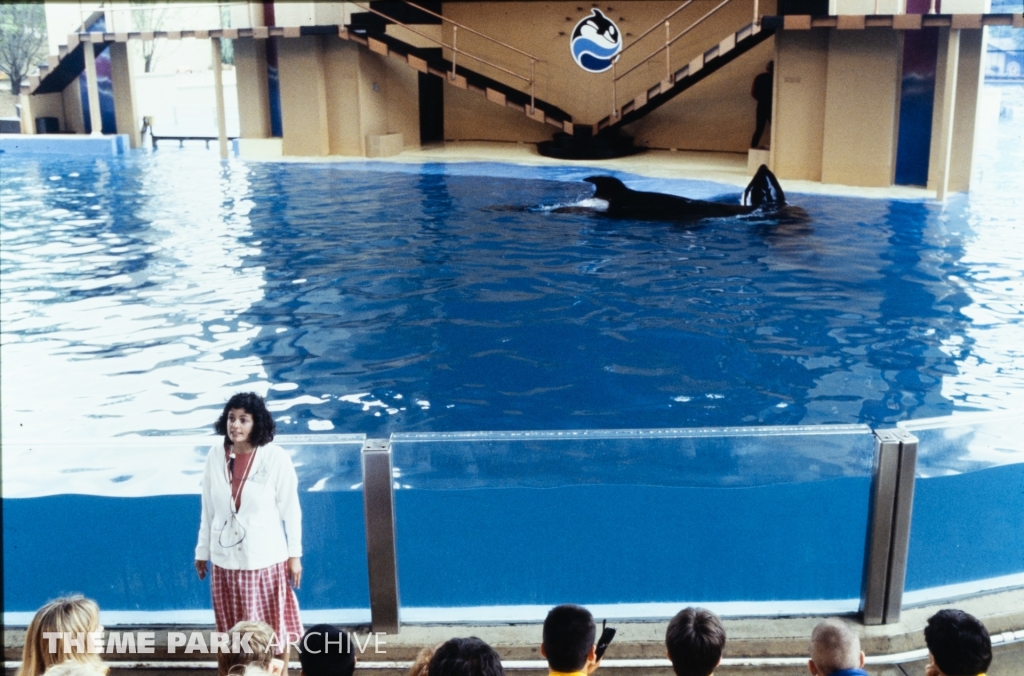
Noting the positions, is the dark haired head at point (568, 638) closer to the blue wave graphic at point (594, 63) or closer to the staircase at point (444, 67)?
the staircase at point (444, 67)

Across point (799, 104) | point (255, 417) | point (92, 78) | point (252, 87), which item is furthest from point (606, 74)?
point (255, 417)

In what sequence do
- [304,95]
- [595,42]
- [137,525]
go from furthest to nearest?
1. [595,42]
2. [304,95]
3. [137,525]

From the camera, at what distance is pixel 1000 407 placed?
758cm

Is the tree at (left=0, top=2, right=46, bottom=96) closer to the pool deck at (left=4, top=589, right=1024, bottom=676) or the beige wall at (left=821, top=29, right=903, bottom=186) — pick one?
the beige wall at (left=821, top=29, right=903, bottom=186)

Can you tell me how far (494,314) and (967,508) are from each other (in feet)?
20.1

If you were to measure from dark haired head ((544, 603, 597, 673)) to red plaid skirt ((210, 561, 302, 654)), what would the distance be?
1.30m

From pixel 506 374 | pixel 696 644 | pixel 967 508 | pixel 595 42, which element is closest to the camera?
pixel 696 644

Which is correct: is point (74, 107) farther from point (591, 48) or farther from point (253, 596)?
point (253, 596)

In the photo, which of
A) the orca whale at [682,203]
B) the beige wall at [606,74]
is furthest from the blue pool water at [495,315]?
the beige wall at [606,74]

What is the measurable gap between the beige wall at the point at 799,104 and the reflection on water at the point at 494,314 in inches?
75.2

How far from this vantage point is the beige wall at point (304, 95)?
2217cm

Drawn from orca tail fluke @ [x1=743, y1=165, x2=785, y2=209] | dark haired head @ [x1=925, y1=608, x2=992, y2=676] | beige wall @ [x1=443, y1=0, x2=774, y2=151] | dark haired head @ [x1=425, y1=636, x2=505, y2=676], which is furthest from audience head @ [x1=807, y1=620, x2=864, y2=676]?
beige wall @ [x1=443, y1=0, x2=774, y2=151]

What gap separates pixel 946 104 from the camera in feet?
50.5

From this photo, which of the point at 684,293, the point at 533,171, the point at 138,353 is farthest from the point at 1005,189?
the point at 138,353
